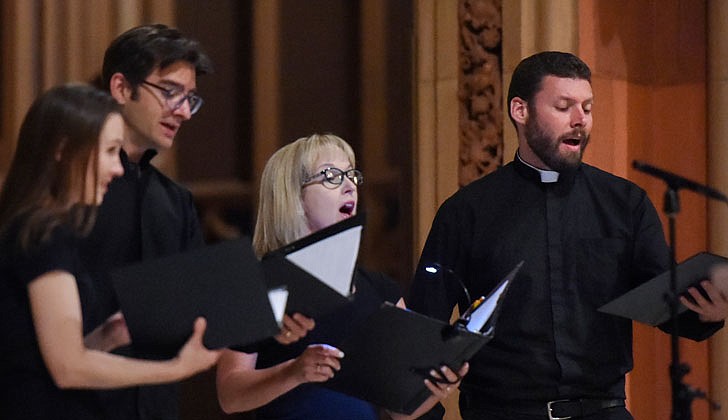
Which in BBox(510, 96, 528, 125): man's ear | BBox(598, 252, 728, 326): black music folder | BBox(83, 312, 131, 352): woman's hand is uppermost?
BBox(510, 96, 528, 125): man's ear

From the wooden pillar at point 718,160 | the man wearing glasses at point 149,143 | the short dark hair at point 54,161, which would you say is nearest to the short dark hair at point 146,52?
the man wearing glasses at point 149,143

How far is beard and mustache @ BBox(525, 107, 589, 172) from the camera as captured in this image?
3.44 meters

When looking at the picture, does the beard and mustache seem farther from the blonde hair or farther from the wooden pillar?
the wooden pillar

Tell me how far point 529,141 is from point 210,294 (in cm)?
137

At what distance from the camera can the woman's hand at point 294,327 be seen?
2.72 meters

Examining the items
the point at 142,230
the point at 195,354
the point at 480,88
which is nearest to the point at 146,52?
the point at 142,230

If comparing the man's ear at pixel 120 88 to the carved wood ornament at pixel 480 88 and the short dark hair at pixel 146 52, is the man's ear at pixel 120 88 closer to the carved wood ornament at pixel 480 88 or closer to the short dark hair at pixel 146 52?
the short dark hair at pixel 146 52

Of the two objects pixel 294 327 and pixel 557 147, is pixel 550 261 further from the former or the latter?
pixel 294 327

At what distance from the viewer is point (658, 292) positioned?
3084mm

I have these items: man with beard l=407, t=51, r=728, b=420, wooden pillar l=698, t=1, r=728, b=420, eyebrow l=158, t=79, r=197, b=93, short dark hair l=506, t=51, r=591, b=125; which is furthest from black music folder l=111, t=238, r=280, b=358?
wooden pillar l=698, t=1, r=728, b=420

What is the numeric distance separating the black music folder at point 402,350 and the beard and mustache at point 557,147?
24.9 inches

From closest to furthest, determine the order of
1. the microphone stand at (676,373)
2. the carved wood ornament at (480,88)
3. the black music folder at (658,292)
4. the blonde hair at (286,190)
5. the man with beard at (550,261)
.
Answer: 1. the microphone stand at (676,373)
2. the black music folder at (658,292)
3. the blonde hair at (286,190)
4. the man with beard at (550,261)
5. the carved wood ornament at (480,88)

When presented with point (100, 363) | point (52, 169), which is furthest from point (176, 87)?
point (100, 363)

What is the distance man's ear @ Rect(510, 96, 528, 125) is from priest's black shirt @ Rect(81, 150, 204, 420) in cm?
106
